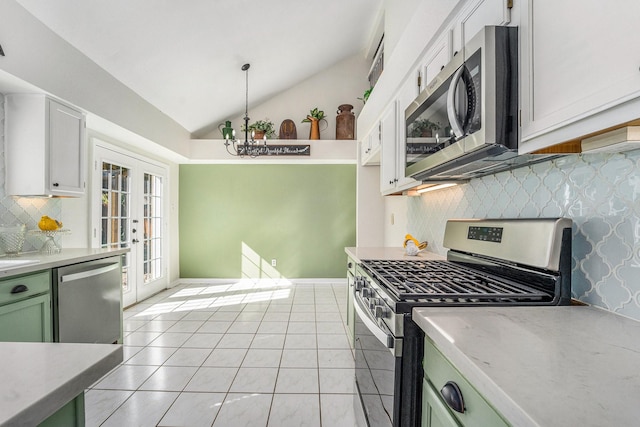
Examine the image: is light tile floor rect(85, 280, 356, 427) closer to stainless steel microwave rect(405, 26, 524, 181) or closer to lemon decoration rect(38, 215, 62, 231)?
lemon decoration rect(38, 215, 62, 231)

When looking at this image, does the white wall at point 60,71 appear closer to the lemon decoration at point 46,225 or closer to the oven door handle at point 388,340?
the lemon decoration at point 46,225

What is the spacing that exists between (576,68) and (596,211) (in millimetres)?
536

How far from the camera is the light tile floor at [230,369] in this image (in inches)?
73.7

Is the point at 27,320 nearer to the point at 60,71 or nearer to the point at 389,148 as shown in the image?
the point at 60,71

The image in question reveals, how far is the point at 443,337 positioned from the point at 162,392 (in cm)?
209

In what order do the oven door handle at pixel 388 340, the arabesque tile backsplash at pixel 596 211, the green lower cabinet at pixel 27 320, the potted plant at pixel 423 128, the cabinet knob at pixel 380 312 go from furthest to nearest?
the green lower cabinet at pixel 27 320
the potted plant at pixel 423 128
the cabinet knob at pixel 380 312
the oven door handle at pixel 388 340
the arabesque tile backsplash at pixel 596 211

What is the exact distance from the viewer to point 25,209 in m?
2.54

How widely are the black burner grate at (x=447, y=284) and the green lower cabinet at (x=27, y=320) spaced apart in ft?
6.63

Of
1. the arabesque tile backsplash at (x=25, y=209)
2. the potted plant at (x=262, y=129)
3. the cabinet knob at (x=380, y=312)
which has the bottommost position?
the cabinet knob at (x=380, y=312)

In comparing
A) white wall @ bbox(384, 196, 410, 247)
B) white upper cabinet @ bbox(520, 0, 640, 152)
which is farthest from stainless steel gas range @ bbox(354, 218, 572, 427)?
white wall @ bbox(384, 196, 410, 247)

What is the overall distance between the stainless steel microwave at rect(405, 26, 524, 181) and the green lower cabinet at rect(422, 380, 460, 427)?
2.77 ft

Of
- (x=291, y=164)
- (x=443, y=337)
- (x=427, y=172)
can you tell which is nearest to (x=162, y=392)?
(x=443, y=337)

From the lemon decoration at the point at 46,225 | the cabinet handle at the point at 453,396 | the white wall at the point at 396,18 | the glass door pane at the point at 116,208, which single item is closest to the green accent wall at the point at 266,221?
the glass door pane at the point at 116,208

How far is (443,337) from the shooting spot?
82 cm
